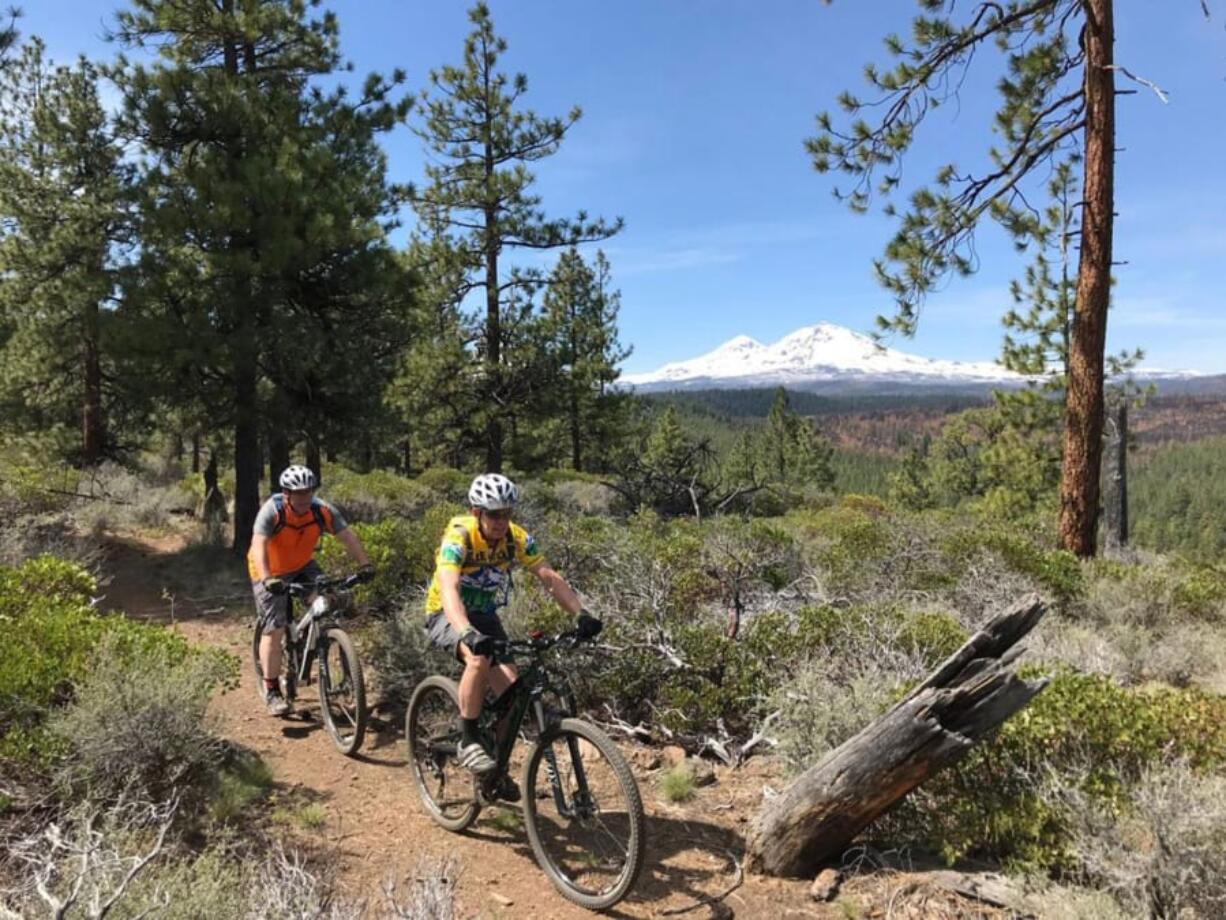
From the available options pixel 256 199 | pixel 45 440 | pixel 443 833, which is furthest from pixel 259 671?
pixel 45 440

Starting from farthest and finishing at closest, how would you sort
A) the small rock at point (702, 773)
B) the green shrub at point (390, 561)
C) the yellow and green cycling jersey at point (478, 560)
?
the green shrub at point (390, 561) → the small rock at point (702, 773) → the yellow and green cycling jersey at point (478, 560)

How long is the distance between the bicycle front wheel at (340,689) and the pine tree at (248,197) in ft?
21.3

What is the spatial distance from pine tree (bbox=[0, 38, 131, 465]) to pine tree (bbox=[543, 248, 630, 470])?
25.8ft

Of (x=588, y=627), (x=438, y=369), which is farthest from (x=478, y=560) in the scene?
(x=438, y=369)

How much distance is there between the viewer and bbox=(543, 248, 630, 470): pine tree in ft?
50.6

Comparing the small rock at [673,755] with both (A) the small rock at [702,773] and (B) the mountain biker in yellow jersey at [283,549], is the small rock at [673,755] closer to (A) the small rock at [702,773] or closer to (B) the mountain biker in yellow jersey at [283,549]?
(A) the small rock at [702,773]

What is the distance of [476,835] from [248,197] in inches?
382

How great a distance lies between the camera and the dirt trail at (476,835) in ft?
12.1

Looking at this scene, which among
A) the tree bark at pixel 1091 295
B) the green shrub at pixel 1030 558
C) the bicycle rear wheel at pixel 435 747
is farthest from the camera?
the tree bark at pixel 1091 295

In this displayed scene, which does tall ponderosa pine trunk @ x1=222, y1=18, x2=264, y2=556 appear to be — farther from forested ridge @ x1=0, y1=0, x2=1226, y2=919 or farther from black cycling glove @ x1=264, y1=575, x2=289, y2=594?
black cycling glove @ x1=264, y1=575, x2=289, y2=594

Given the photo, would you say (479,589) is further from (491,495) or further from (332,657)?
(332,657)

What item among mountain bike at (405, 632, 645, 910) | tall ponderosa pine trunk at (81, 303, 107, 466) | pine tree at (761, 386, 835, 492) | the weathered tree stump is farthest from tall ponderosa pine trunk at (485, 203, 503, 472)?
pine tree at (761, 386, 835, 492)

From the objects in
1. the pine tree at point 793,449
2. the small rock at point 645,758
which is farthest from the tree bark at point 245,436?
the pine tree at point 793,449

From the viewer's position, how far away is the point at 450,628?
4129 mm
